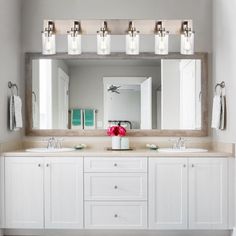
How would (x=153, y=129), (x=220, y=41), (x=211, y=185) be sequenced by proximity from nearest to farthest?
(x=211, y=185), (x=220, y=41), (x=153, y=129)

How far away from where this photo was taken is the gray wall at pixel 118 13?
13.5ft

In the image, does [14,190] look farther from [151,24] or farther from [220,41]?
[220,41]

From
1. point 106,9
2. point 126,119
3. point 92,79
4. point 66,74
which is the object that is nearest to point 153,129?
point 126,119

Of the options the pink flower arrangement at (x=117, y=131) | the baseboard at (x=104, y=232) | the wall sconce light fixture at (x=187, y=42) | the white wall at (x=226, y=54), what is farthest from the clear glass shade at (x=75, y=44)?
the baseboard at (x=104, y=232)

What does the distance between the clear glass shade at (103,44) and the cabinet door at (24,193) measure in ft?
4.15

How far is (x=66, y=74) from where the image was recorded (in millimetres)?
4133

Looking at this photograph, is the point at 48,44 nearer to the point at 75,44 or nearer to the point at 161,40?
the point at 75,44

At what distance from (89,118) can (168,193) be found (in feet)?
3.80

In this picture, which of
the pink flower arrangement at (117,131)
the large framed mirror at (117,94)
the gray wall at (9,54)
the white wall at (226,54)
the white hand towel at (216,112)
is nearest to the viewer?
the white wall at (226,54)

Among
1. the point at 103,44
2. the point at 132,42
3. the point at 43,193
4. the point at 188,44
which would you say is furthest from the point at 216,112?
the point at 43,193

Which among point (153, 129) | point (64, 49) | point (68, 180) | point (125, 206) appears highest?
point (64, 49)

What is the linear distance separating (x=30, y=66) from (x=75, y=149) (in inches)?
39.1

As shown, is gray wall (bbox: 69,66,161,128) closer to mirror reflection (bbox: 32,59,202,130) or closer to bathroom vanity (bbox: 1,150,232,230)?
mirror reflection (bbox: 32,59,202,130)

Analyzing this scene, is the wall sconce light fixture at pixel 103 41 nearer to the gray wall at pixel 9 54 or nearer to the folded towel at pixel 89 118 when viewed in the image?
the folded towel at pixel 89 118
